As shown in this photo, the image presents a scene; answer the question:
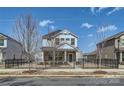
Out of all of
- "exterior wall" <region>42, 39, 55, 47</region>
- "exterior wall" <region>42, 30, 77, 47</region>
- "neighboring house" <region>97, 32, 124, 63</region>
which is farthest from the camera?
"neighboring house" <region>97, 32, 124, 63</region>

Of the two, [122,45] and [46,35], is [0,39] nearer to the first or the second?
[46,35]

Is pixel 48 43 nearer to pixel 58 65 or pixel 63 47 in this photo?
pixel 63 47

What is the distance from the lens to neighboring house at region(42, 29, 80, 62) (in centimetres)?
3294

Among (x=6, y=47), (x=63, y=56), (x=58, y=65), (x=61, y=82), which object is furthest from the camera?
(x=6, y=47)

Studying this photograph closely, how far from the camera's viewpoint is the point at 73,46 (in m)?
37.0

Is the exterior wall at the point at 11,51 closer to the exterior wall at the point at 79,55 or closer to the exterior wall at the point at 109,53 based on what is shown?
the exterior wall at the point at 79,55

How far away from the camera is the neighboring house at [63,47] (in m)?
32.9

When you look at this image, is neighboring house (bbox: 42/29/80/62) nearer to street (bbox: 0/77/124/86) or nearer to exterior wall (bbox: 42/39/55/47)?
exterior wall (bbox: 42/39/55/47)

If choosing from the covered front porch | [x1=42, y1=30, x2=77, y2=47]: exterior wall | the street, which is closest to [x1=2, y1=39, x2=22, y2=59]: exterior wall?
[x1=42, y1=30, x2=77, y2=47]: exterior wall

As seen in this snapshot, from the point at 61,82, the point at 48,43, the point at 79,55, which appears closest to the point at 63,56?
the point at 79,55

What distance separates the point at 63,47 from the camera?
35.4 meters

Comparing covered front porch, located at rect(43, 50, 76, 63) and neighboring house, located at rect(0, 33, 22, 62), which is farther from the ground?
neighboring house, located at rect(0, 33, 22, 62)
